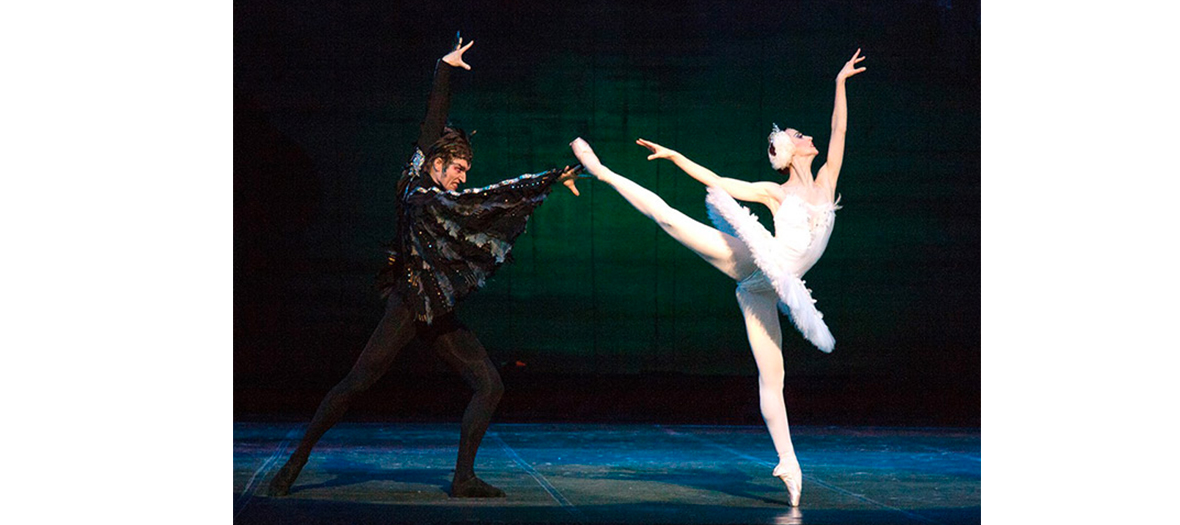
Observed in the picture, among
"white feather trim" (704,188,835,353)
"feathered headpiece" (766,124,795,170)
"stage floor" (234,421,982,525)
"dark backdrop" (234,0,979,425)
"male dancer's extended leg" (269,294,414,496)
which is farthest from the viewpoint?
"dark backdrop" (234,0,979,425)

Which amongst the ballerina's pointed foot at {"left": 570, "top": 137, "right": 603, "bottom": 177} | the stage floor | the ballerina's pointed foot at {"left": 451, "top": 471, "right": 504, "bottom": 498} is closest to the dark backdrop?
the stage floor

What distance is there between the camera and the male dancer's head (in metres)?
4.57

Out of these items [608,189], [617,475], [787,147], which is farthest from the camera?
[608,189]

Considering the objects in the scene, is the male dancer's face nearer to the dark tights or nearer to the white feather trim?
the dark tights

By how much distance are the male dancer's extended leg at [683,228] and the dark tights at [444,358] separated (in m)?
0.80

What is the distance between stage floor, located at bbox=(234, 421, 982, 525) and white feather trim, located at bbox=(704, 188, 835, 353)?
66 cm

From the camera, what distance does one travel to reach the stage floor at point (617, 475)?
418 cm

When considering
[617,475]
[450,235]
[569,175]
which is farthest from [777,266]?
[617,475]

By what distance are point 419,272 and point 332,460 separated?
1695 mm

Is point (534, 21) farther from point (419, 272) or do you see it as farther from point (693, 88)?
point (419, 272)

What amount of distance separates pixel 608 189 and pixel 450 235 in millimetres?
4488

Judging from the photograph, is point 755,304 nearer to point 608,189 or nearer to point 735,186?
point 735,186

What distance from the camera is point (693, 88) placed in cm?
870

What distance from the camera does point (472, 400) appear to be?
4.52 metres
